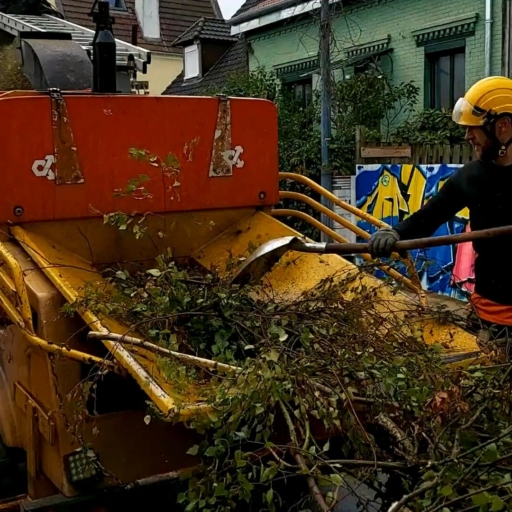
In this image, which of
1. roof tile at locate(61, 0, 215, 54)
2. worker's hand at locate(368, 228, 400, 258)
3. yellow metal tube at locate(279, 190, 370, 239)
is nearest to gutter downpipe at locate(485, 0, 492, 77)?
yellow metal tube at locate(279, 190, 370, 239)

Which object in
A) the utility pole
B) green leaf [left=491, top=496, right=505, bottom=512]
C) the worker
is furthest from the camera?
the utility pole

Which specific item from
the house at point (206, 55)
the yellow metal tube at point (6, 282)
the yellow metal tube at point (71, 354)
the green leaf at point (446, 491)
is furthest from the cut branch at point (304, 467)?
the house at point (206, 55)

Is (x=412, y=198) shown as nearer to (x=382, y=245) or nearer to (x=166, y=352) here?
(x=382, y=245)

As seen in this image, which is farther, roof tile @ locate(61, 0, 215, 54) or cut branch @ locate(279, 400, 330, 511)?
roof tile @ locate(61, 0, 215, 54)

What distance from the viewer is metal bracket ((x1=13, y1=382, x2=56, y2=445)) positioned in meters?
3.31

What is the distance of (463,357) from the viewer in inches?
131

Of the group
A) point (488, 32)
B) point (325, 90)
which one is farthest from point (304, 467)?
point (488, 32)

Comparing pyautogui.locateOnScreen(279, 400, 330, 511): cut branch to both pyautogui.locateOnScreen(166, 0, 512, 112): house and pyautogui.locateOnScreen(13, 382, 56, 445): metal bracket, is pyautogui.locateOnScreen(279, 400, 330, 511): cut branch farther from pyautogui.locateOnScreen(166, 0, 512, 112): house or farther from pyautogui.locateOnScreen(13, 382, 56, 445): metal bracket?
pyautogui.locateOnScreen(166, 0, 512, 112): house

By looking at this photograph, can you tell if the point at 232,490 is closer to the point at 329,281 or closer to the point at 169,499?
the point at 169,499

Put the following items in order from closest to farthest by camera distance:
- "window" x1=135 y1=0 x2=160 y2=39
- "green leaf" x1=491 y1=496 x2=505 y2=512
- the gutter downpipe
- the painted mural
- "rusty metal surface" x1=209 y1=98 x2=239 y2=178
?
"green leaf" x1=491 y1=496 x2=505 y2=512 < "rusty metal surface" x1=209 y1=98 x2=239 y2=178 < the painted mural < the gutter downpipe < "window" x1=135 y1=0 x2=160 y2=39

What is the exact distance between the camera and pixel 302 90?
54.9 feet

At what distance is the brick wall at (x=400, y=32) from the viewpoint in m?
12.6

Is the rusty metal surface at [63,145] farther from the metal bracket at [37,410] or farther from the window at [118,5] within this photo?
the window at [118,5]

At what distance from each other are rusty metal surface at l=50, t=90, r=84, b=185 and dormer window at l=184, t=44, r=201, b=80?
18467mm
